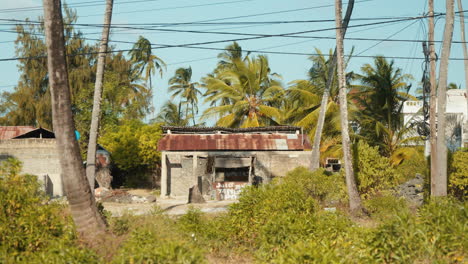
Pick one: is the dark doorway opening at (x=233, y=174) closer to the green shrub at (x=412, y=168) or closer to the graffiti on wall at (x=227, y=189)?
the graffiti on wall at (x=227, y=189)

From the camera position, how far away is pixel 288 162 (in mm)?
28031

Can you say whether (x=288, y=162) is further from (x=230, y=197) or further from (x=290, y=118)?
(x=290, y=118)

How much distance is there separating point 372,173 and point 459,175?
293 cm

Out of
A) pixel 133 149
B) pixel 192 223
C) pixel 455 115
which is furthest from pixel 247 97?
pixel 192 223

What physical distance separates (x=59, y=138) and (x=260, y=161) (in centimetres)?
1824

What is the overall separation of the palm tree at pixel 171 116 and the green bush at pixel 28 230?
40.9 m

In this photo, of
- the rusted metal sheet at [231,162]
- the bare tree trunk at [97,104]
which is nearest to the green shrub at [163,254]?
the bare tree trunk at [97,104]

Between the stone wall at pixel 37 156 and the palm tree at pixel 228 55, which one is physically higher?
the palm tree at pixel 228 55

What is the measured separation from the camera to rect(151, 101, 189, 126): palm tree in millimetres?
51031

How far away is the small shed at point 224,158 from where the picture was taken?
2706cm

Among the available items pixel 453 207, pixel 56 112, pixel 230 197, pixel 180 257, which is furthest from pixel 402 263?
pixel 230 197

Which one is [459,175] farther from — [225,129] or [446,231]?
[225,129]

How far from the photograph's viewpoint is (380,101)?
2994cm

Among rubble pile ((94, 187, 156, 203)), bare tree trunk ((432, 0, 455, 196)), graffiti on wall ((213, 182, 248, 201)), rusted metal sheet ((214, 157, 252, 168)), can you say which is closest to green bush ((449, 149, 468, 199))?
bare tree trunk ((432, 0, 455, 196))
